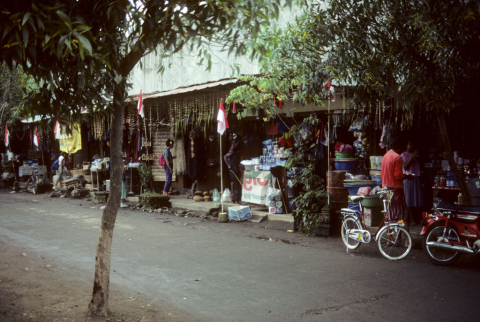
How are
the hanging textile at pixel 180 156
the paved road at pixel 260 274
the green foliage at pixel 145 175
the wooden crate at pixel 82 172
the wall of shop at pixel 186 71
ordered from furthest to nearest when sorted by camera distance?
1. the wooden crate at pixel 82 172
2. the green foliage at pixel 145 175
3. the hanging textile at pixel 180 156
4. the wall of shop at pixel 186 71
5. the paved road at pixel 260 274

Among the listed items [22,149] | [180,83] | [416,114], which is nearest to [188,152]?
[180,83]

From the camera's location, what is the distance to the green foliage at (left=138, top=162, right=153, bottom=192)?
58.5 feet

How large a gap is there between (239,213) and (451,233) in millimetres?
6104

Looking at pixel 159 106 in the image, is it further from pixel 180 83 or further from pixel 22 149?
pixel 22 149

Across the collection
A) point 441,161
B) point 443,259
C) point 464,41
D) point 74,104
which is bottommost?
point 443,259

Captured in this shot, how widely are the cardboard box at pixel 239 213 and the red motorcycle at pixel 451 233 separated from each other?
18.4 ft

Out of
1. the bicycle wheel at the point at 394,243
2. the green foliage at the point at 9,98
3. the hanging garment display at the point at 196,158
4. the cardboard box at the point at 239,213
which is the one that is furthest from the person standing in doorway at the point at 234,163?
the green foliage at the point at 9,98

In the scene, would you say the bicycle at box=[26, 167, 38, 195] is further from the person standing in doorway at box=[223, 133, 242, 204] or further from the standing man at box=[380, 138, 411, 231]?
the standing man at box=[380, 138, 411, 231]

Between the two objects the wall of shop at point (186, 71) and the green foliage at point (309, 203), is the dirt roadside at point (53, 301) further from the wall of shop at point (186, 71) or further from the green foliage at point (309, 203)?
the wall of shop at point (186, 71)

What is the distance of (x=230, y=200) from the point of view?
1519 centimetres

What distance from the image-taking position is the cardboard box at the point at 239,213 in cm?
1289

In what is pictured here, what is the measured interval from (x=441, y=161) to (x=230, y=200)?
20.6 feet

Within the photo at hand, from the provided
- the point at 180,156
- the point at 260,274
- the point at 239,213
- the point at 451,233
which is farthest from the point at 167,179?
the point at 451,233

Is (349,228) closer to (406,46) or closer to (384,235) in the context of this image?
(384,235)
